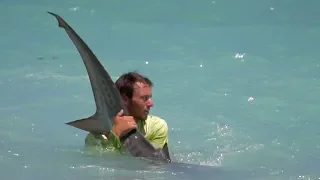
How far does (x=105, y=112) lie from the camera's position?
5617 millimetres

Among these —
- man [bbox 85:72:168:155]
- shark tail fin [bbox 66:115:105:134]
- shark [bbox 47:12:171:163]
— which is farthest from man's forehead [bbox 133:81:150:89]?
shark tail fin [bbox 66:115:105:134]

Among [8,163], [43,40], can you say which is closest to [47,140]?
[8,163]

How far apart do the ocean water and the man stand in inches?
7.4

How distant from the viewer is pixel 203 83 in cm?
970

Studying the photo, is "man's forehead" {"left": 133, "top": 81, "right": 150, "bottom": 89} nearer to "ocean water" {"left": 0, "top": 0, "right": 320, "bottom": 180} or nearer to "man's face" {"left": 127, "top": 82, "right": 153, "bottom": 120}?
"man's face" {"left": 127, "top": 82, "right": 153, "bottom": 120}

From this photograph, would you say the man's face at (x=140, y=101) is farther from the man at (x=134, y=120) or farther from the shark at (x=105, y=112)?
the shark at (x=105, y=112)

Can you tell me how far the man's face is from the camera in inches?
235

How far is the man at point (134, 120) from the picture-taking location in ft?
18.7

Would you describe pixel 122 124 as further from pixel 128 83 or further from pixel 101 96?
pixel 128 83

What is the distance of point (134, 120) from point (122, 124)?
25 cm

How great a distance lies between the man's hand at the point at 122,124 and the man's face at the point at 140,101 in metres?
0.31

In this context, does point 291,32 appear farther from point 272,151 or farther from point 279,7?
point 272,151

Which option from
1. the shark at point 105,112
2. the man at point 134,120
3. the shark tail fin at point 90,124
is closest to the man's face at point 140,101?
the man at point 134,120

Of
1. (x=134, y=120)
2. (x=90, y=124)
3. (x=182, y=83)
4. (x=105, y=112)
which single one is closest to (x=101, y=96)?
(x=105, y=112)
